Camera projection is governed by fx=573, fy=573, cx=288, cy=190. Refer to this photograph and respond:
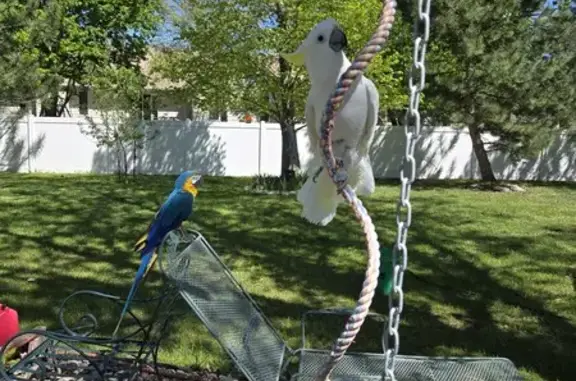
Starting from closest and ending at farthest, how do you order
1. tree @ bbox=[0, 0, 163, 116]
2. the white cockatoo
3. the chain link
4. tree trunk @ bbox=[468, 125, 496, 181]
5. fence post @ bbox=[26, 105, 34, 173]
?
the chain link, the white cockatoo, tree trunk @ bbox=[468, 125, 496, 181], fence post @ bbox=[26, 105, 34, 173], tree @ bbox=[0, 0, 163, 116]

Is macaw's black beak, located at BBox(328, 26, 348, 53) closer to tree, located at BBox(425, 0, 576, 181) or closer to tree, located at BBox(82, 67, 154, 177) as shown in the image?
tree, located at BBox(425, 0, 576, 181)

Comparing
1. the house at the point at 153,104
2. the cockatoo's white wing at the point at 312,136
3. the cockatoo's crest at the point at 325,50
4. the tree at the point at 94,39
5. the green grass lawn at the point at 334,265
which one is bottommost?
the green grass lawn at the point at 334,265

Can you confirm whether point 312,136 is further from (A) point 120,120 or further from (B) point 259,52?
(A) point 120,120

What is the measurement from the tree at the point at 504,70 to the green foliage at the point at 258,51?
101 centimetres

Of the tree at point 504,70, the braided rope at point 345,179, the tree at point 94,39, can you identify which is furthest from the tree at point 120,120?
the braided rope at point 345,179

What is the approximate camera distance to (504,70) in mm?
9711

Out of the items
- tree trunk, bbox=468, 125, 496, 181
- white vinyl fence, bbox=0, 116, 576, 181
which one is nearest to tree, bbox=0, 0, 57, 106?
white vinyl fence, bbox=0, 116, 576, 181

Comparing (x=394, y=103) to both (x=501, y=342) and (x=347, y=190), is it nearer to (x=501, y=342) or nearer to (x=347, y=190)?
(x=501, y=342)

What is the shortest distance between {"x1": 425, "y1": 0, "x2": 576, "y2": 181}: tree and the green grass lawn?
2188mm

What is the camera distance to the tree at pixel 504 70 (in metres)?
9.80

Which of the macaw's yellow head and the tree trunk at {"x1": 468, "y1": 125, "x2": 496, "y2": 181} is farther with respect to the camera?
the tree trunk at {"x1": 468, "y1": 125, "x2": 496, "y2": 181}

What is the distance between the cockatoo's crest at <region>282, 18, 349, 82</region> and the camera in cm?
151

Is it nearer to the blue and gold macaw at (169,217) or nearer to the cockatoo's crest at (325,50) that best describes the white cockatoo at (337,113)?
the cockatoo's crest at (325,50)

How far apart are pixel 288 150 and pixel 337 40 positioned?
9479mm
